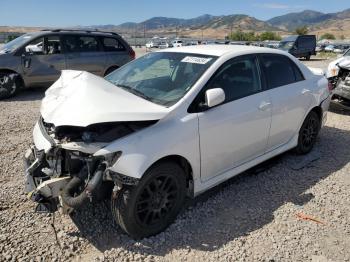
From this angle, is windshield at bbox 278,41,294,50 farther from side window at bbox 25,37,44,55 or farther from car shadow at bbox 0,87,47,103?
side window at bbox 25,37,44,55

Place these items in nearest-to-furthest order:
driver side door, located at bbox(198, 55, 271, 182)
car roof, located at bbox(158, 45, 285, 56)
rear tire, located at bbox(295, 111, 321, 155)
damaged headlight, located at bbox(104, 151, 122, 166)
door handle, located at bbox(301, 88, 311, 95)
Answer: damaged headlight, located at bbox(104, 151, 122, 166)
driver side door, located at bbox(198, 55, 271, 182)
car roof, located at bbox(158, 45, 285, 56)
door handle, located at bbox(301, 88, 311, 95)
rear tire, located at bbox(295, 111, 321, 155)

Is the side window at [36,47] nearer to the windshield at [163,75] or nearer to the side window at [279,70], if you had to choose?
the windshield at [163,75]

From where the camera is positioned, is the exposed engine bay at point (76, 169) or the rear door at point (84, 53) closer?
the exposed engine bay at point (76, 169)

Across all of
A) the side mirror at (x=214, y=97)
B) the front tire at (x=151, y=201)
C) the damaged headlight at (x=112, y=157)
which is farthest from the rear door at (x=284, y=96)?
the damaged headlight at (x=112, y=157)

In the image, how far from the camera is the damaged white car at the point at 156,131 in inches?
125

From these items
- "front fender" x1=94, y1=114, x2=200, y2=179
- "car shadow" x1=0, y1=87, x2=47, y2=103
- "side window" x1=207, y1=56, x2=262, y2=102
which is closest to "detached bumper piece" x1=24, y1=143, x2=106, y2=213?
"front fender" x1=94, y1=114, x2=200, y2=179

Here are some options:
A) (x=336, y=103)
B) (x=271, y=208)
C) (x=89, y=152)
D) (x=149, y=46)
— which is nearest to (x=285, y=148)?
(x=271, y=208)

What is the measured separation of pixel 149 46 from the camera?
48188 millimetres

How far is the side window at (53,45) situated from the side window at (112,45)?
137 centimetres

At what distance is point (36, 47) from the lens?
986 cm

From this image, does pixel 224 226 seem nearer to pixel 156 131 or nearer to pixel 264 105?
pixel 156 131

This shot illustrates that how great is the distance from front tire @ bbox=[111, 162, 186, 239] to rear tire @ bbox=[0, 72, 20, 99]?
7336 millimetres

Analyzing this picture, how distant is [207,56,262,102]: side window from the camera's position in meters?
3.98

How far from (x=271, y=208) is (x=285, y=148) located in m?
1.21
